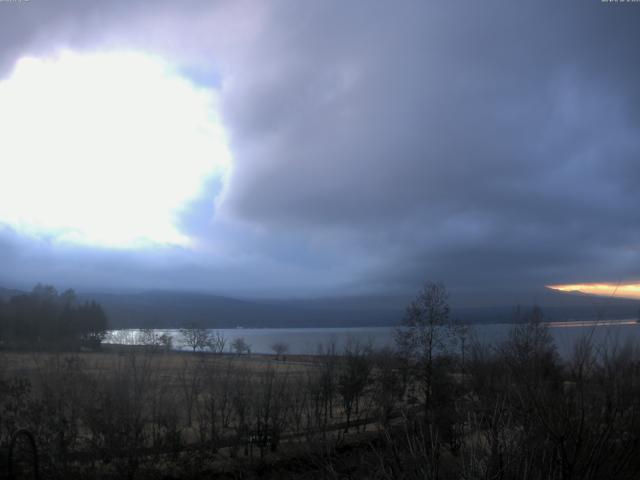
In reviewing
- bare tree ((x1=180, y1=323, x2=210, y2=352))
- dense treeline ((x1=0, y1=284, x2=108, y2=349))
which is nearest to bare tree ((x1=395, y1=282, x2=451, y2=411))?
dense treeline ((x1=0, y1=284, x2=108, y2=349))

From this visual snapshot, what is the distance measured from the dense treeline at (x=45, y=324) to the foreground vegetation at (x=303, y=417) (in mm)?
2881

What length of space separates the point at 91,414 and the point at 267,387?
37.4 ft

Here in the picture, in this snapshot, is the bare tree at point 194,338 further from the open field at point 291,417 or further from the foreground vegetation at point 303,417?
the open field at point 291,417

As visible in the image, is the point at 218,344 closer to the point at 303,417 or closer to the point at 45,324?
the point at 303,417

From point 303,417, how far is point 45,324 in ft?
61.1

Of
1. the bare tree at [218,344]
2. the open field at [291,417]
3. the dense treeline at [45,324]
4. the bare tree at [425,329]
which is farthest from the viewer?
the bare tree at [218,344]

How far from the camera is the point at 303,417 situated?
38.1 meters

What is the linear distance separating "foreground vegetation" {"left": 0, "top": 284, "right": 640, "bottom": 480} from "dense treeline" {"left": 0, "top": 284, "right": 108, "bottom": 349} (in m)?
2.88

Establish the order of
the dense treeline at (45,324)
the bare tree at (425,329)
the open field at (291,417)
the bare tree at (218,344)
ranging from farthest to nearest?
1. the bare tree at (218,344)
2. the bare tree at (425,329)
3. the dense treeline at (45,324)
4. the open field at (291,417)

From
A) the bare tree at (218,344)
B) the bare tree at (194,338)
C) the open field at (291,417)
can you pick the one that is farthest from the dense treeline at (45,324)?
the bare tree at (194,338)

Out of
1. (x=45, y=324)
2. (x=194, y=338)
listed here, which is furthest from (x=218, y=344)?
(x=45, y=324)

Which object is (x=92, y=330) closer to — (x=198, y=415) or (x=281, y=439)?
(x=198, y=415)

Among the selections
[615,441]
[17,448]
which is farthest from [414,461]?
[17,448]

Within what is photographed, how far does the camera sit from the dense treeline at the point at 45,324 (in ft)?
102
